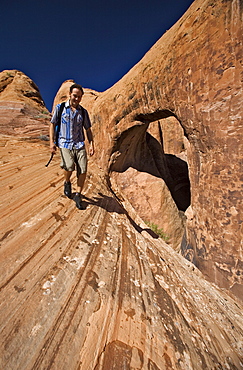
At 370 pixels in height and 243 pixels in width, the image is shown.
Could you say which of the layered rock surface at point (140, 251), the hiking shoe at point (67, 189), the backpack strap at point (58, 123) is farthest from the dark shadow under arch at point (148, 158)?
the hiking shoe at point (67, 189)

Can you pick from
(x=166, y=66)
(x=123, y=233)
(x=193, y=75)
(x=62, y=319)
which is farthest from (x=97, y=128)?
(x=62, y=319)

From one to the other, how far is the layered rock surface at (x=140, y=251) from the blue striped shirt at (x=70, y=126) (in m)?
1.01

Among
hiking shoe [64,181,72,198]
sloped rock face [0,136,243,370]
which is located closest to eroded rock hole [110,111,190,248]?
hiking shoe [64,181,72,198]

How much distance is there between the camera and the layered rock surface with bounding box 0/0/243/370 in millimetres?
1290

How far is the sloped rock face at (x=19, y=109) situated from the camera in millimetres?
6996

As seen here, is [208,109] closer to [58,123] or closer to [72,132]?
[72,132]

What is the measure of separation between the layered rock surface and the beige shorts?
0.65m

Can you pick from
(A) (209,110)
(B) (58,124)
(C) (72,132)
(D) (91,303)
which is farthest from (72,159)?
(A) (209,110)

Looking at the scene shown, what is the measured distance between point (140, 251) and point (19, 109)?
9743 mm

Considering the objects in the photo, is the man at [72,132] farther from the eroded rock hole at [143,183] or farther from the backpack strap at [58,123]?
the eroded rock hole at [143,183]

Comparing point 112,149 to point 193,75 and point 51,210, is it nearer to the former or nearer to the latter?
point 193,75

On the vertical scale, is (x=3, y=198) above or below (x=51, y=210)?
above

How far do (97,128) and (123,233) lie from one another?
627cm

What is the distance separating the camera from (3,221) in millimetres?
2250
